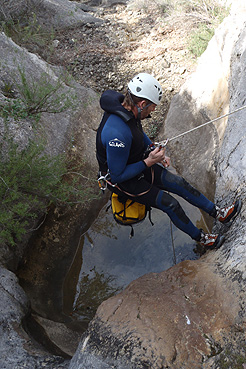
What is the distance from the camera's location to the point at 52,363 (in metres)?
2.89

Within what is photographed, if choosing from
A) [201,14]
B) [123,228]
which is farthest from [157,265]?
[201,14]

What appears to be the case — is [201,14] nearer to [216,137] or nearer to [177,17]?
[177,17]

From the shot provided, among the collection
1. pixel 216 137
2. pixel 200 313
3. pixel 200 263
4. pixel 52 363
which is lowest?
pixel 52 363

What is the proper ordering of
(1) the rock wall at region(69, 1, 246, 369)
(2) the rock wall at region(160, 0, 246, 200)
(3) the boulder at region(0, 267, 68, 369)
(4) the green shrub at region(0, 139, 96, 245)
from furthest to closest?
(2) the rock wall at region(160, 0, 246, 200)
(4) the green shrub at region(0, 139, 96, 245)
(3) the boulder at region(0, 267, 68, 369)
(1) the rock wall at region(69, 1, 246, 369)

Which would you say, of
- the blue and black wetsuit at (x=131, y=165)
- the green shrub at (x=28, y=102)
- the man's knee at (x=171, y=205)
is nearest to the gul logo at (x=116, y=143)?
the blue and black wetsuit at (x=131, y=165)

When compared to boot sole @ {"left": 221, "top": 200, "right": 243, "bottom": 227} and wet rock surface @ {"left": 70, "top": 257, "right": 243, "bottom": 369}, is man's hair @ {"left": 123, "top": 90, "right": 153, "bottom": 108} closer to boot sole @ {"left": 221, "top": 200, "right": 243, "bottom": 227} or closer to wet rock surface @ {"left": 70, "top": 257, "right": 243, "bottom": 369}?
boot sole @ {"left": 221, "top": 200, "right": 243, "bottom": 227}

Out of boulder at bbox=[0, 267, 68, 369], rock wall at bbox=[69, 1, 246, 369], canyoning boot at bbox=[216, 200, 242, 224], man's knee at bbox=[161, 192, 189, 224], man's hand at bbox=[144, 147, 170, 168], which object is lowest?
boulder at bbox=[0, 267, 68, 369]

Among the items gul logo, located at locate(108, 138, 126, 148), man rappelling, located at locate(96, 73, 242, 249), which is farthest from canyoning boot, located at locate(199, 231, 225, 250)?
gul logo, located at locate(108, 138, 126, 148)

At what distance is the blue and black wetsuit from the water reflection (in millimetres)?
768

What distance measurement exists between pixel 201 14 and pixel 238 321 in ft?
22.4

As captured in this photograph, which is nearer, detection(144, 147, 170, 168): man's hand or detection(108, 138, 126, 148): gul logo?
detection(108, 138, 126, 148): gul logo

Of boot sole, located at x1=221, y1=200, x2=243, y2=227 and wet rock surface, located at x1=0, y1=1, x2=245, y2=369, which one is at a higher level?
boot sole, located at x1=221, y1=200, x2=243, y2=227

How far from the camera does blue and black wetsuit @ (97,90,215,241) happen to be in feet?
9.93

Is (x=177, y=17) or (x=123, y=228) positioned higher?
(x=177, y=17)
